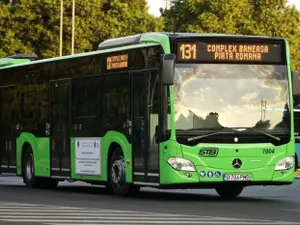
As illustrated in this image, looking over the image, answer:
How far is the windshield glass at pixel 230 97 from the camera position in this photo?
19812 mm

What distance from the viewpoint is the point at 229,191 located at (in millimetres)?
21812

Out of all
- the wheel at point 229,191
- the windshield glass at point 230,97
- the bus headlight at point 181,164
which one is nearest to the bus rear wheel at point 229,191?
the wheel at point 229,191

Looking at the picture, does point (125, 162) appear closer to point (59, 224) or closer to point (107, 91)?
point (107, 91)

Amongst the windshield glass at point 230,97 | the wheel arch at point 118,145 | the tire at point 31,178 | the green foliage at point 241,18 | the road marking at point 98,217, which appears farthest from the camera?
the green foliage at point 241,18

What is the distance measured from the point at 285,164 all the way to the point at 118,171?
3.31 m

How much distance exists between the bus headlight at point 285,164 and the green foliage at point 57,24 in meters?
50.3

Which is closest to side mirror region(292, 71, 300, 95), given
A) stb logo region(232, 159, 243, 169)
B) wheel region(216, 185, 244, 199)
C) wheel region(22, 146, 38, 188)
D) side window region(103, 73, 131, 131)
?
stb logo region(232, 159, 243, 169)

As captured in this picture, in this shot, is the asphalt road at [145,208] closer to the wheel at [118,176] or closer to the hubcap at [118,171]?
the wheel at [118,176]

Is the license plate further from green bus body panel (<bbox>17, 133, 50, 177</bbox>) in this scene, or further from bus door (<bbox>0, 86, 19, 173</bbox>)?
bus door (<bbox>0, 86, 19, 173</bbox>)

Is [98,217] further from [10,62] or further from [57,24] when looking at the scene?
[57,24]

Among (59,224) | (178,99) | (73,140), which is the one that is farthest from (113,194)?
(59,224)

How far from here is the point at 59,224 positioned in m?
14.0

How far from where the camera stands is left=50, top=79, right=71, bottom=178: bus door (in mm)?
24078

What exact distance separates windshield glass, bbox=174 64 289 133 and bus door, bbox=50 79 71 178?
4.77 m
